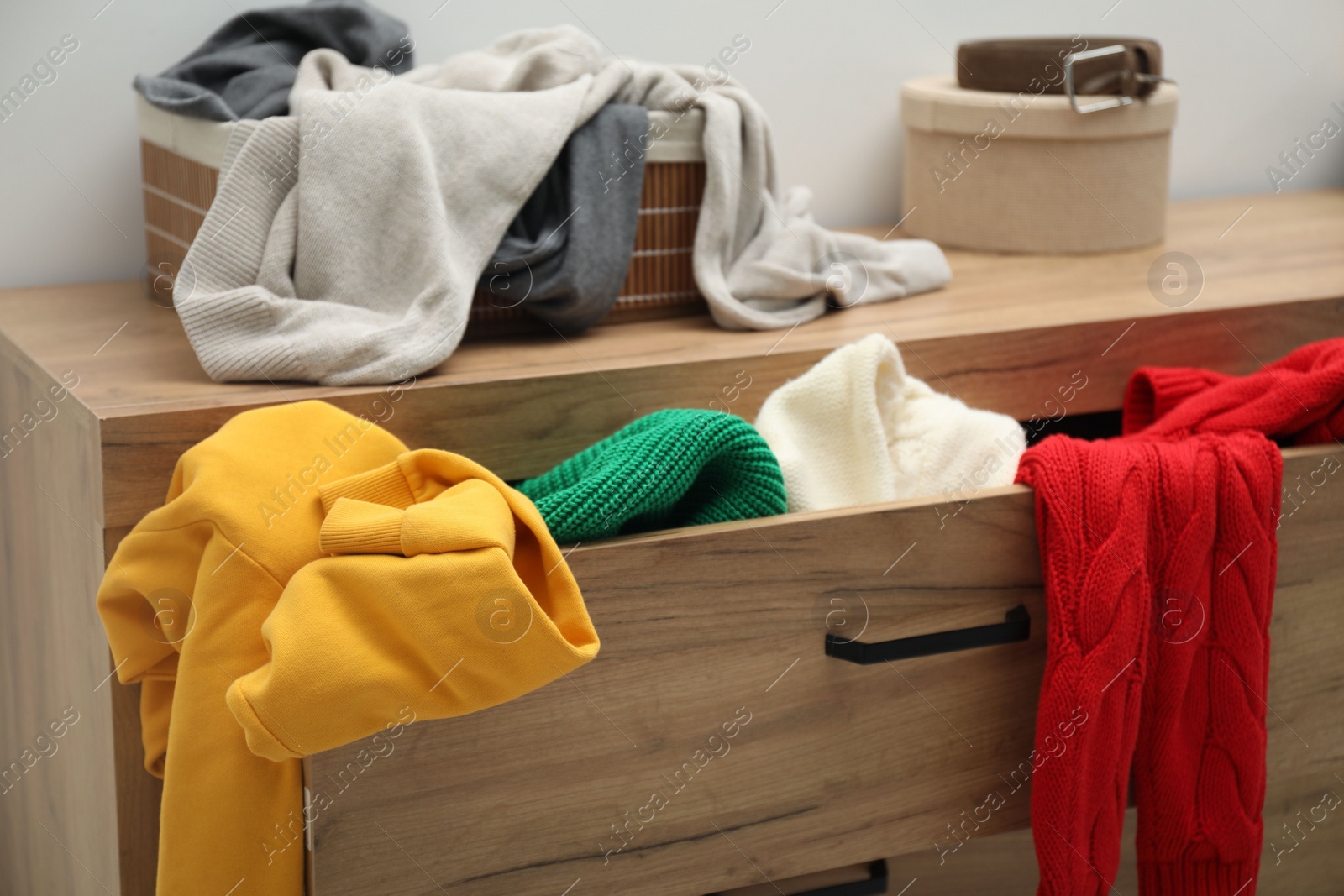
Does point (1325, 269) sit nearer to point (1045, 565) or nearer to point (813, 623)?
point (1045, 565)

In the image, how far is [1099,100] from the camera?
1.15m

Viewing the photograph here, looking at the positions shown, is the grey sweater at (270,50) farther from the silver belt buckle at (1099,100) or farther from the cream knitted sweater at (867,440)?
the silver belt buckle at (1099,100)

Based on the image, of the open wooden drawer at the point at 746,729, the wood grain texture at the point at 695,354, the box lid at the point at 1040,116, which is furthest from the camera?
the box lid at the point at 1040,116

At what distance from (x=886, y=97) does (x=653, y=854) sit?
93 centimetres

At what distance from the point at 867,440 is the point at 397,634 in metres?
0.37

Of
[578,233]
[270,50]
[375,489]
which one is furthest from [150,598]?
[270,50]

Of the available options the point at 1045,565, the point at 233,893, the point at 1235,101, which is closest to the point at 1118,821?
the point at 1045,565

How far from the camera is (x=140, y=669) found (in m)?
0.68

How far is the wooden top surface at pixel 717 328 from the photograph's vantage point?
2.60 ft

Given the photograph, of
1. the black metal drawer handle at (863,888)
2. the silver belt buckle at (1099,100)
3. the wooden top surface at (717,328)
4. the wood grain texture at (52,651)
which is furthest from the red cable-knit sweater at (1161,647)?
the wood grain texture at (52,651)

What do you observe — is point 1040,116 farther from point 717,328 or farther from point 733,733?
point 733,733

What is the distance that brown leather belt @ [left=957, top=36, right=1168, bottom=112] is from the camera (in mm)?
1147

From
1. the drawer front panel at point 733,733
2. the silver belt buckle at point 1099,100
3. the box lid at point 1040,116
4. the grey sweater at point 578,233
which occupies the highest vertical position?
the silver belt buckle at point 1099,100

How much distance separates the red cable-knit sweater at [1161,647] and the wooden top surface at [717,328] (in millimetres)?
219
